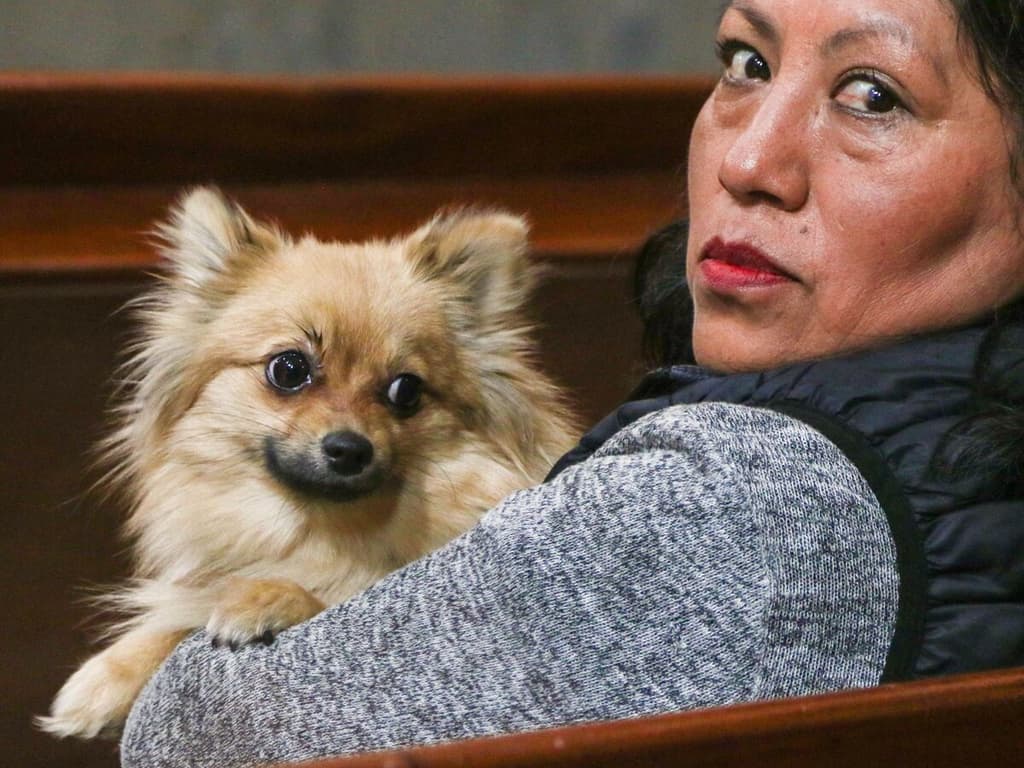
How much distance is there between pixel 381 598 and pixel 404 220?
61.5 inches

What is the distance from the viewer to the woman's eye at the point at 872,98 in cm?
117

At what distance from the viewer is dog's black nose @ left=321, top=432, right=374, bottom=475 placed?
161cm

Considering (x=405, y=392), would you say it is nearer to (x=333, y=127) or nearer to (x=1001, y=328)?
(x=1001, y=328)

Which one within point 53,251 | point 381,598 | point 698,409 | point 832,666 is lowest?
point 53,251

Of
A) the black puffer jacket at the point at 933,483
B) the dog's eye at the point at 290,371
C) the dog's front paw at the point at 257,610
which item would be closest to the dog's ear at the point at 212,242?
the dog's eye at the point at 290,371

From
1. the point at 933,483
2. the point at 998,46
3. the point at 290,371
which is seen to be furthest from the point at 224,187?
the point at 933,483

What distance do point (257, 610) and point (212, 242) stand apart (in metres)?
0.59

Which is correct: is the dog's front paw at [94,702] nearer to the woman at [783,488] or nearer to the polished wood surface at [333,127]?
the woman at [783,488]

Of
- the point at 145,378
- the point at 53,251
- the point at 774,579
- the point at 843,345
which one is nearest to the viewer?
the point at 774,579

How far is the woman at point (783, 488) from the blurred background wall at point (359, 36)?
5.31 feet

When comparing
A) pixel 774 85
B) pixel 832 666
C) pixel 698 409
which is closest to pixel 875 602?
pixel 832 666

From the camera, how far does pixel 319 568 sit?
1.65 meters

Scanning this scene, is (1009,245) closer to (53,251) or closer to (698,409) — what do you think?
(698,409)

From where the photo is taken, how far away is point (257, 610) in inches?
54.6
